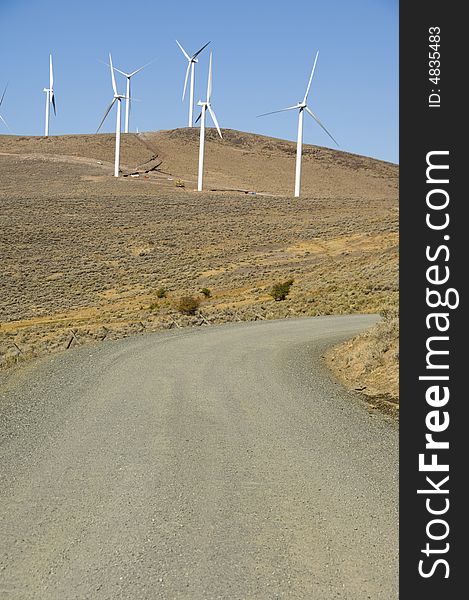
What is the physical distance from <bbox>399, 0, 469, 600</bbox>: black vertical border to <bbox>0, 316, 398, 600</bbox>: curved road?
2.68ft

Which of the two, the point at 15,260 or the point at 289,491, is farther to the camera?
the point at 15,260

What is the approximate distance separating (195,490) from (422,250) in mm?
3196

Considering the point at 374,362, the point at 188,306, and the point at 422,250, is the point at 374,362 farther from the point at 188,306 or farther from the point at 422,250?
the point at 188,306

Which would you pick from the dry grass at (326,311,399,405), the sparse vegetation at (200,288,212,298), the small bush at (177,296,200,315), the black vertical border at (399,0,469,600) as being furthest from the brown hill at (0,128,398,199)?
the black vertical border at (399,0,469,600)

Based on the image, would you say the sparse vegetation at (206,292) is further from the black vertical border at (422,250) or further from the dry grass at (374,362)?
the black vertical border at (422,250)

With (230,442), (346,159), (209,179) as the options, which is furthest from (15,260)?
(346,159)

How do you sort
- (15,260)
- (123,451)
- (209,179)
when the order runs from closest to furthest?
(123,451), (15,260), (209,179)

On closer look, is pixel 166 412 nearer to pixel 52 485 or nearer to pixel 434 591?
pixel 52 485

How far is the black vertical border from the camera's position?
5.70m

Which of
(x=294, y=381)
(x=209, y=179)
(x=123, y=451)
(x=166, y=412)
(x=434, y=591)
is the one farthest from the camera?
(x=209, y=179)

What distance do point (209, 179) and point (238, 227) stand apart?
48.0m

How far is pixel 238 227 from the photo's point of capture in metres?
65.0

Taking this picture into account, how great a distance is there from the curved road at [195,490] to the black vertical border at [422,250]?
2.68ft

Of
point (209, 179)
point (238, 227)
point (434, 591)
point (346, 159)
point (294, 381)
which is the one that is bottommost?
point (434, 591)
